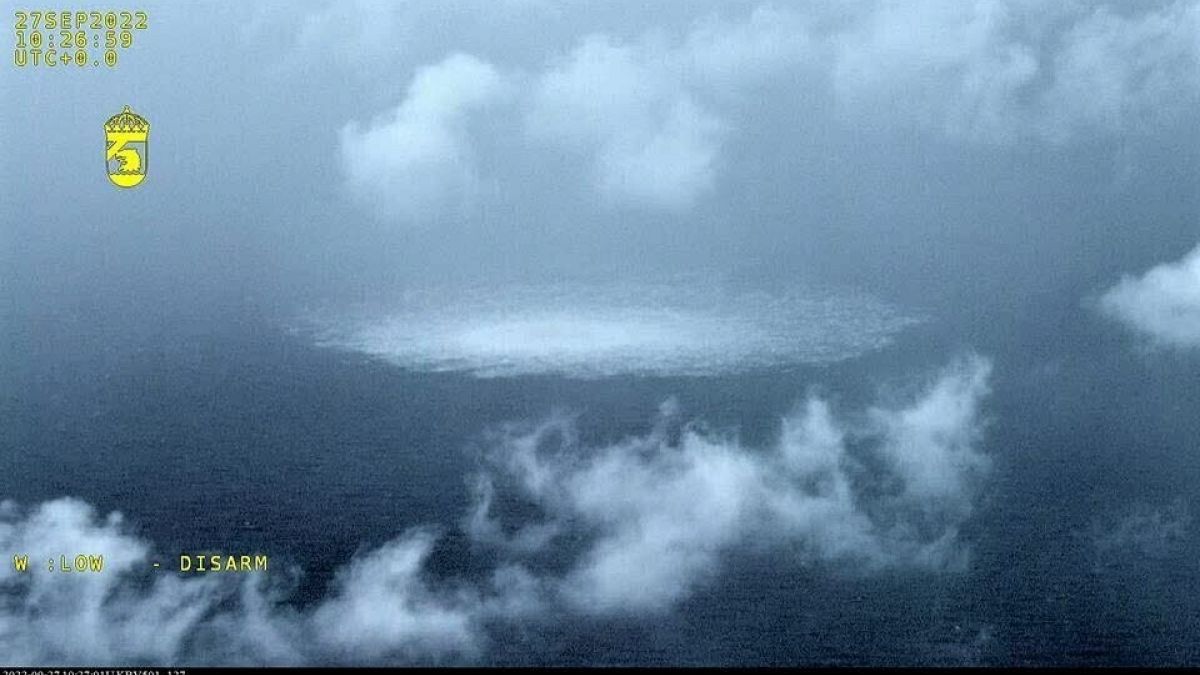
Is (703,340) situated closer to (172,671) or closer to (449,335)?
(449,335)

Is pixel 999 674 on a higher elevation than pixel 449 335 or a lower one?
lower

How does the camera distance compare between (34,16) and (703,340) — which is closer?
(34,16)

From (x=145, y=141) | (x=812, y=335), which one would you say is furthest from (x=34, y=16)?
(x=812, y=335)

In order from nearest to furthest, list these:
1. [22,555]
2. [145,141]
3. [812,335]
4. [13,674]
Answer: [13,674]
[22,555]
[145,141]
[812,335]

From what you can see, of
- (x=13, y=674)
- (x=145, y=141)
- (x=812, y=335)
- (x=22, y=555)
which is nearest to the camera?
(x=13, y=674)
